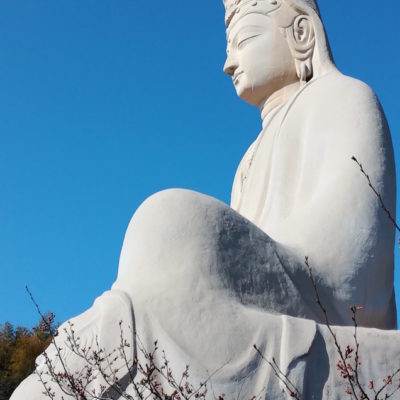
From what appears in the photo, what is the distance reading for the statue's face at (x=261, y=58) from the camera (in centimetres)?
550

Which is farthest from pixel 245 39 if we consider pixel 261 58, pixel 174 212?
pixel 174 212

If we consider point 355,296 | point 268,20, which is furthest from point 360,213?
point 268,20

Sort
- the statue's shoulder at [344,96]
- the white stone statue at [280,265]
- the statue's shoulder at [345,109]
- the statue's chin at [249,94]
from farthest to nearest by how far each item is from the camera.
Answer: the statue's chin at [249,94] < the statue's shoulder at [344,96] < the statue's shoulder at [345,109] < the white stone statue at [280,265]

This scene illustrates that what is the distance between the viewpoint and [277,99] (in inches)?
221

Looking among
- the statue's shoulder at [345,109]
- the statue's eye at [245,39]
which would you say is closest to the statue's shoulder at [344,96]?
the statue's shoulder at [345,109]

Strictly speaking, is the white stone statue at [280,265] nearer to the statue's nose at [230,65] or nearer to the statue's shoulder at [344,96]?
the statue's shoulder at [344,96]

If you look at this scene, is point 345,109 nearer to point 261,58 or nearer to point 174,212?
point 261,58

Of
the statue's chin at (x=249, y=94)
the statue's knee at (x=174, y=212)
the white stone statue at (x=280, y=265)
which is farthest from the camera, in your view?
the statue's chin at (x=249, y=94)

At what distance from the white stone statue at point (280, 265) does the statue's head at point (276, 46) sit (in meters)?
0.40

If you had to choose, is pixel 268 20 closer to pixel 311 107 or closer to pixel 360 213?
pixel 311 107

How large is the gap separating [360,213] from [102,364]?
167cm

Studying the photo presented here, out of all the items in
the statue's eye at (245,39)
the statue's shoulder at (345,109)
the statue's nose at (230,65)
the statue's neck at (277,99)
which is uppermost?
the statue's eye at (245,39)

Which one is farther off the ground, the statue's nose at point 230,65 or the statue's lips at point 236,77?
the statue's nose at point 230,65

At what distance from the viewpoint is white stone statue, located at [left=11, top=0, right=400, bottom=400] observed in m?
3.32
